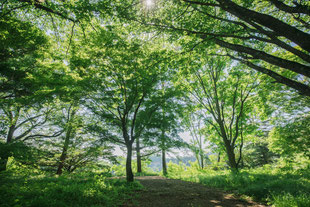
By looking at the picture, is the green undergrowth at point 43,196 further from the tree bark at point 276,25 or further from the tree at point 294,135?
the tree at point 294,135

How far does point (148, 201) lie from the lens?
5.43 meters

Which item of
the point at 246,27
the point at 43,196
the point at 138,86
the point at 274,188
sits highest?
the point at 138,86

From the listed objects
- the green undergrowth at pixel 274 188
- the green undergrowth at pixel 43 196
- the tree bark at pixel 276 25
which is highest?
the tree bark at pixel 276 25

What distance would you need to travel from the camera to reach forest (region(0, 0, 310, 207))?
4355 mm

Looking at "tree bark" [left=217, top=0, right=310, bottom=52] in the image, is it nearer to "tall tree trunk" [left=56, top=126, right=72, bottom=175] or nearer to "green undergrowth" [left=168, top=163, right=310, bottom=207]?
"green undergrowth" [left=168, top=163, right=310, bottom=207]

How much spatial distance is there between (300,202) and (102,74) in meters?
9.83

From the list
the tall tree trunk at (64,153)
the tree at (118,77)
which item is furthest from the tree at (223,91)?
the tall tree trunk at (64,153)

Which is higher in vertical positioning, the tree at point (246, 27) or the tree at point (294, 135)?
the tree at point (246, 27)

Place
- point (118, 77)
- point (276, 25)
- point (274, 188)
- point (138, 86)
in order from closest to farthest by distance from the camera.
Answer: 1. point (276, 25)
2. point (274, 188)
3. point (118, 77)
4. point (138, 86)

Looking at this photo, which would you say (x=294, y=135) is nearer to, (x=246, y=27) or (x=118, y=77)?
(x=246, y=27)

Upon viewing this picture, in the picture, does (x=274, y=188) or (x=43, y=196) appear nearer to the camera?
(x=43, y=196)

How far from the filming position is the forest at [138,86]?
4.36 meters

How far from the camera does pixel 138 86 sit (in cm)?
912

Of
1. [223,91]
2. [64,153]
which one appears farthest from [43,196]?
[223,91]
